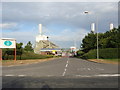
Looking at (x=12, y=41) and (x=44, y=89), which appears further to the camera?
(x=12, y=41)

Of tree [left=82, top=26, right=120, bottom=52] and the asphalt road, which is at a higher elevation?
tree [left=82, top=26, right=120, bottom=52]

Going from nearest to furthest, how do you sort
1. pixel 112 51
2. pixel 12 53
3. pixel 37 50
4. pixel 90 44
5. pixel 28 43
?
pixel 112 51 → pixel 12 53 → pixel 90 44 → pixel 28 43 → pixel 37 50

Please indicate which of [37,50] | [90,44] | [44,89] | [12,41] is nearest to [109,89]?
[44,89]

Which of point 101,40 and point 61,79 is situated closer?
point 61,79

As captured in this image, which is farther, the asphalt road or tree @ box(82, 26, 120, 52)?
tree @ box(82, 26, 120, 52)

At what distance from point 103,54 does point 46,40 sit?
78.0 meters

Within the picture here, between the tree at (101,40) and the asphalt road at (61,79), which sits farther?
the tree at (101,40)

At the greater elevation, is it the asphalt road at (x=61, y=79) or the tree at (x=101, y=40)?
the tree at (x=101, y=40)

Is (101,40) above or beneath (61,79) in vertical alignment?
above

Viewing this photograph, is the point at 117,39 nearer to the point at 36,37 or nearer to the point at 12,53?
the point at 12,53

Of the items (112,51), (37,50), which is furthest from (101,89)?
(37,50)

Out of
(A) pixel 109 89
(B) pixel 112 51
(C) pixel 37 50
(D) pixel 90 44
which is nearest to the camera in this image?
(A) pixel 109 89

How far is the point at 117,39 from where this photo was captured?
144 ft

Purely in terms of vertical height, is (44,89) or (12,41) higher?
(12,41)
